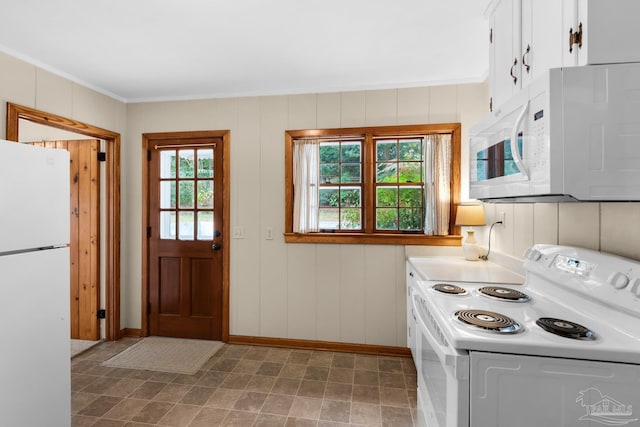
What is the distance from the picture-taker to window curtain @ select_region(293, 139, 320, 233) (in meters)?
3.01

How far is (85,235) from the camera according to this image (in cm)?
317

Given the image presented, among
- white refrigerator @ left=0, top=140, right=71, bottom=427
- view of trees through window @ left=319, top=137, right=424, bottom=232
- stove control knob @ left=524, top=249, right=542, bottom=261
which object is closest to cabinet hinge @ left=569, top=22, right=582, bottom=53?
stove control knob @ left=524, top=249, right=542, bottom=261

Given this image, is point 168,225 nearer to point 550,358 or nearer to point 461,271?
point 461,271

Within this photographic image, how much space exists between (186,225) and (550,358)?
3143 millimetres

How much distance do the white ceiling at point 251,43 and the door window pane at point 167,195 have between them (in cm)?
95

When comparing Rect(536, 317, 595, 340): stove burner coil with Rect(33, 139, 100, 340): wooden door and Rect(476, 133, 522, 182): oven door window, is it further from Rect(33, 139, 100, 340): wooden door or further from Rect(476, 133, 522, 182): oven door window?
Rect(33, 139, 100, 340): wooden door

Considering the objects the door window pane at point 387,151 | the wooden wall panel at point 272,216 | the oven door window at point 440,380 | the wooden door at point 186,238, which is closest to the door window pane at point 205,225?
the wooden door at point 186,238

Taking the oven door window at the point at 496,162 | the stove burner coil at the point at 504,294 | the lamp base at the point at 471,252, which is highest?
the oven door window at the point at 496,162

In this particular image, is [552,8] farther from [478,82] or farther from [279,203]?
[279,203]

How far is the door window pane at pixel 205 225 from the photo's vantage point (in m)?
3.22

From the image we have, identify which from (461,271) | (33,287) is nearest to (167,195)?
(33,287)

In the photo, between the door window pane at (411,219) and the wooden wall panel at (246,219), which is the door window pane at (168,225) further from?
the door window pane at (411,219)

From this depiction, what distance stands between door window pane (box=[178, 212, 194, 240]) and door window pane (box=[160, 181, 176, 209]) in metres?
0.18

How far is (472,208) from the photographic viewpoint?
100 inches
